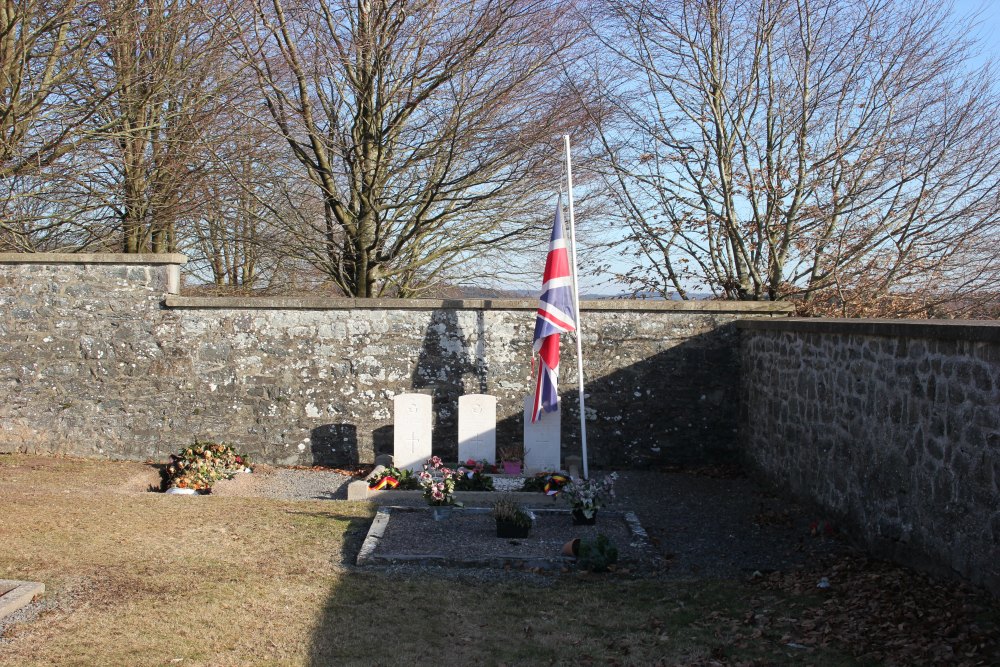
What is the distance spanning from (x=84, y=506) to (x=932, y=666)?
23.0 feet

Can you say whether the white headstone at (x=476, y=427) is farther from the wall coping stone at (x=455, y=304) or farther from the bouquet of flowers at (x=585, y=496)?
the bouquet of flowers at (x=585, y=496)

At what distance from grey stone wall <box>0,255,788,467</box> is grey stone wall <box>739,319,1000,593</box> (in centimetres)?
175

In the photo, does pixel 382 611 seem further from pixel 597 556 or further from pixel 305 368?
pixel 305 368

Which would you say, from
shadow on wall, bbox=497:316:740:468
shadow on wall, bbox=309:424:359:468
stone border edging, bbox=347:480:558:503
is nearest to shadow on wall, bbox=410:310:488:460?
shadow on wall, bbox=309:424:359:468

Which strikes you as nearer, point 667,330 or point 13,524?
point 13,524

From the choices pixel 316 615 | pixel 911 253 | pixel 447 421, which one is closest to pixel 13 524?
pixel 316 615

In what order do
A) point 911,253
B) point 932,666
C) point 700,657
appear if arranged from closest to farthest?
point 932,666
point 700,657
point 911,253

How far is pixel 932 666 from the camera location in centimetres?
444

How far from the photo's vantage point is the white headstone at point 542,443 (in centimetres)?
1026

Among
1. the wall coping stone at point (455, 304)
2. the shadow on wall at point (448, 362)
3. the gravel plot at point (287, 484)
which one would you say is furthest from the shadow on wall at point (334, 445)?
the wall coping stone at point (455, 304)

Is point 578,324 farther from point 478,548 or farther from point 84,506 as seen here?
point 84,506

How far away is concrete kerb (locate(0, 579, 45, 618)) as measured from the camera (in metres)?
5.13

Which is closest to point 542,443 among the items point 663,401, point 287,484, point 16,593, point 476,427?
point 476,427

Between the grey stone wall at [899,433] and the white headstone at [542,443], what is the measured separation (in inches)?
99.0
